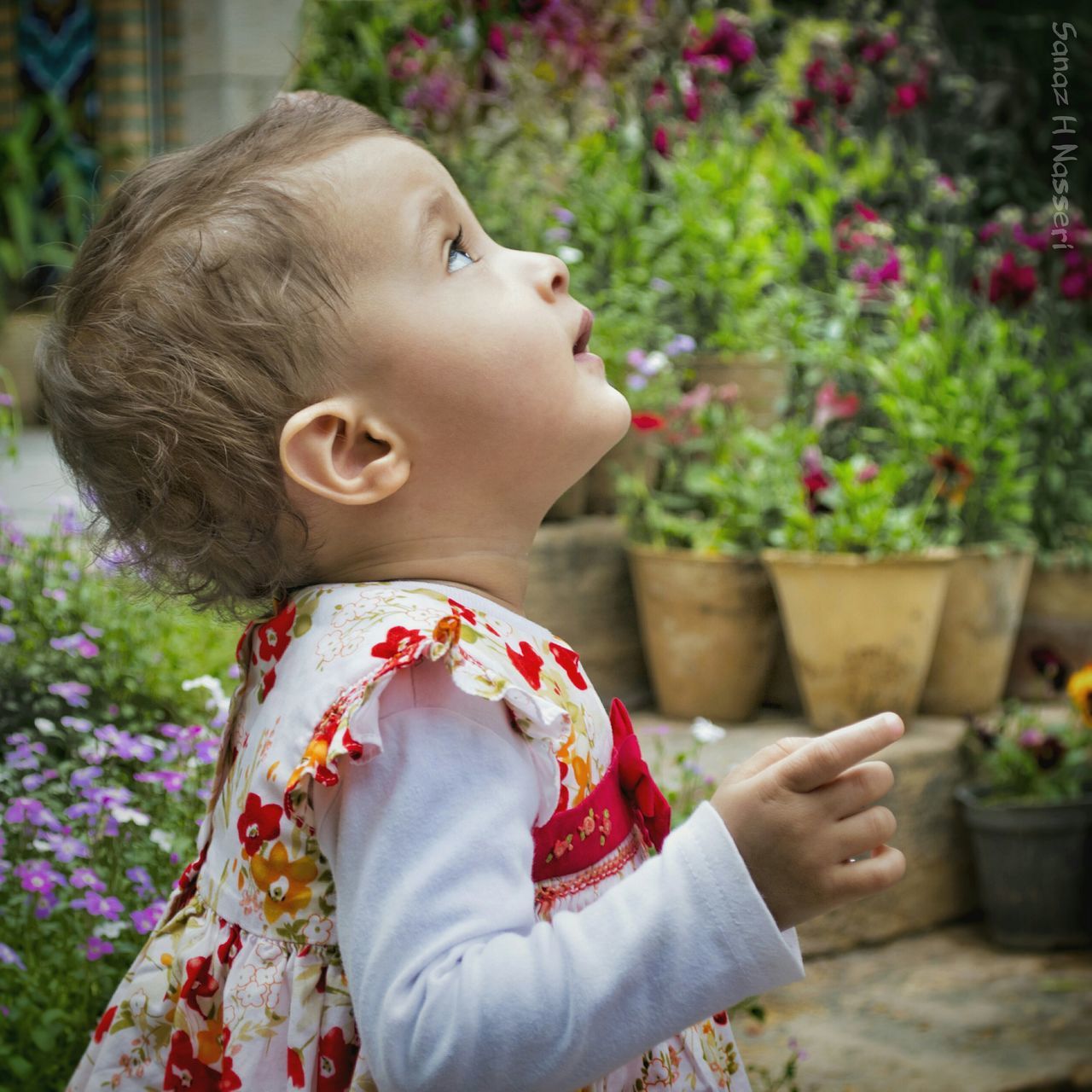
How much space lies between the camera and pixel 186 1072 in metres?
1.09

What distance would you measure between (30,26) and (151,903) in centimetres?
624

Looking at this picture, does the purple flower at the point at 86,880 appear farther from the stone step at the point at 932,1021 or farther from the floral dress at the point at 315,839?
the stone step at the point at 932,1021

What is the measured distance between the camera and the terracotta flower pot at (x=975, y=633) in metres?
3.26

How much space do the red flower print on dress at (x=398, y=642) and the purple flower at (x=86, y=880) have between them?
32.6 inches

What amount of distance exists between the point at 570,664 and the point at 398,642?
0.71 feet

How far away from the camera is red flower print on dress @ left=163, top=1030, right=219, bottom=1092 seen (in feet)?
3.54

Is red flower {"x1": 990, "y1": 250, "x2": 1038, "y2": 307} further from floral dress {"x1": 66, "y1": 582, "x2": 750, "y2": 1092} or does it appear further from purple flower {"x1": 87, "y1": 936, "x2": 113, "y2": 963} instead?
purple flower {"x1": 87, "y1": 936, "x2": 113, "y2": 963}

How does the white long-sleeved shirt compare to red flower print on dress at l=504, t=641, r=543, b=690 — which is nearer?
the white long-sleeved shirt

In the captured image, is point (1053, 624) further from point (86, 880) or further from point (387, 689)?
point (387, 689)

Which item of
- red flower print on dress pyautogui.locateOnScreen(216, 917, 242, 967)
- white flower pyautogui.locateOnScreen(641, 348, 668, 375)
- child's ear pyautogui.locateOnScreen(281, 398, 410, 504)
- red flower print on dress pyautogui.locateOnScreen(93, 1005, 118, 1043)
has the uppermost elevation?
child's ear pyautogui.locateOnScreen(281, 398, 410, 504)

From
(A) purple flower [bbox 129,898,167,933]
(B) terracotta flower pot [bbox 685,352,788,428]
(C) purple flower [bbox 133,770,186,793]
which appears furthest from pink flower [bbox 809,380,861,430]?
(A) purple flower [bbox 129,898,167,933]

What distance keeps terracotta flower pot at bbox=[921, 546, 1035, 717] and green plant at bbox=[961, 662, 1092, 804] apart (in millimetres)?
131

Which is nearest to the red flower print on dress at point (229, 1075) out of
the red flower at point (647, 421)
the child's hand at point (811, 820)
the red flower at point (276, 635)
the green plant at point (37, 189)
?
the red flower at point (276, 635)

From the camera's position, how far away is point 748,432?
131 inches
